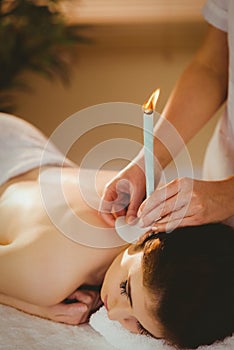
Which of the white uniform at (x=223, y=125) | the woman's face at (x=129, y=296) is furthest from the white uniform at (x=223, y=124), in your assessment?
the woman's face at (x=129, y=296)

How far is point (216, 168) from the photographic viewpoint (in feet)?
5.31

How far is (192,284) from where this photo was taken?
111 cm

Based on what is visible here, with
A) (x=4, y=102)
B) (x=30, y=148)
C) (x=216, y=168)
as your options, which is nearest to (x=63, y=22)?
(x=4, y=102)

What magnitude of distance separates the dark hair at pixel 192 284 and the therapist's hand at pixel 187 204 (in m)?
0.02

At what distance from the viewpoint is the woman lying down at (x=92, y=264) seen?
44.3 inches

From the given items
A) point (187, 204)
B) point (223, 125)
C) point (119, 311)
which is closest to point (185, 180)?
point (187, 204)

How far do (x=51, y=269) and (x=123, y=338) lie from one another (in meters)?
0.19

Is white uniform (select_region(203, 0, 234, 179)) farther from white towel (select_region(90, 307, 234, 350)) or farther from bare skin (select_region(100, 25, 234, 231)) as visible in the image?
white towel (select_region(90, 307, 234, 350))

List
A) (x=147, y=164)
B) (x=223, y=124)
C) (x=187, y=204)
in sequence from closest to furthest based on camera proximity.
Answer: (x=147, y=164), (x=187, y=204), (x=223, y=124)

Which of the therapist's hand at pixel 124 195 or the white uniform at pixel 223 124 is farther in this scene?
the white uniform at pixel 223 124

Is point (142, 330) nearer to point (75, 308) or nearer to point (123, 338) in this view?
point (123, 338)

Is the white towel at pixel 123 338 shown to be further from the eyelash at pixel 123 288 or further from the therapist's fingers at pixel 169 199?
the therapist's fingers at pixel 169 199

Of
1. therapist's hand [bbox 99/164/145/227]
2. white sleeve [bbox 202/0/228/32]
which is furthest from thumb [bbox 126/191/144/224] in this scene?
white sleeve [bbox 202/0/228/32]

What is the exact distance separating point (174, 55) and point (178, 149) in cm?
175
